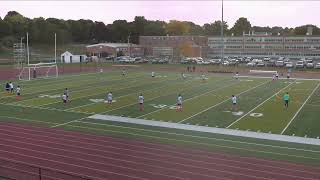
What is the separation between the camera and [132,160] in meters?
16.7

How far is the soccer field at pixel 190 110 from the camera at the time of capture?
1975 centimetres

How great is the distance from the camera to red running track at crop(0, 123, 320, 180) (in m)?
15.0

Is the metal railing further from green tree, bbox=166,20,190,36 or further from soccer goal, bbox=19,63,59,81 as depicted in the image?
green tree, bbox=166,20,190,36

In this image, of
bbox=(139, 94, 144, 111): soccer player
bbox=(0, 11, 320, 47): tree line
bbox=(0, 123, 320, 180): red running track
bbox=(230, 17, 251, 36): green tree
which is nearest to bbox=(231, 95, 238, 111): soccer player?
bbox=(139, 94, 144, 111): soccer player

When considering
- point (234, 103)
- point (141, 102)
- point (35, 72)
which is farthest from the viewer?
point (35, 72)

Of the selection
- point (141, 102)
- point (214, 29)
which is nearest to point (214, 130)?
point (141, 102)

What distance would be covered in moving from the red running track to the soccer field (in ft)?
4.31

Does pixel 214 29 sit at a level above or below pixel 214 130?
above

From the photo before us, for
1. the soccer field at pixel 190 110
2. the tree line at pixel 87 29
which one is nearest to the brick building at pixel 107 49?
the tree line at pixel 87 29

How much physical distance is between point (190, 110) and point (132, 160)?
37.6 feet

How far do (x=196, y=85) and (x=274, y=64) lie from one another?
105ft

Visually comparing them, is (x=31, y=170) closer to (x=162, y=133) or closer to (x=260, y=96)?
(x=162, y=133)

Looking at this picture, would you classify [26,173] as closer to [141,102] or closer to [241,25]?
[141,102]

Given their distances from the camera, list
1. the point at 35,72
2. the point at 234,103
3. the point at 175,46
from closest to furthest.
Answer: the point at 234,103 < the point at 35,72 < the point at 175,46
